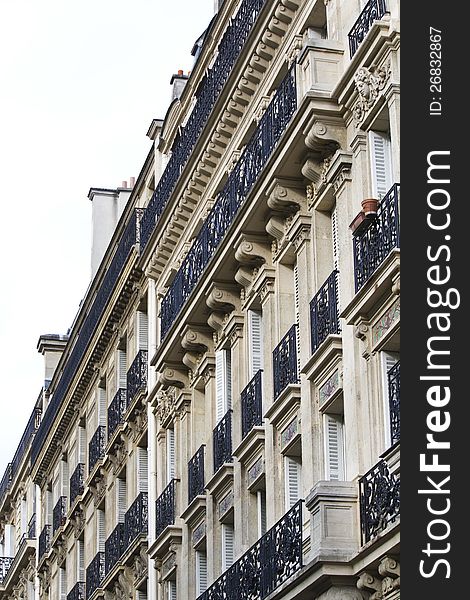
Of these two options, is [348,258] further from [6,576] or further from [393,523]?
[6,576]

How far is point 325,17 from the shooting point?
24656mm

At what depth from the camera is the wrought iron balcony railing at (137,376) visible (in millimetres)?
34938

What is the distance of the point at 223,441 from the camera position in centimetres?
2744

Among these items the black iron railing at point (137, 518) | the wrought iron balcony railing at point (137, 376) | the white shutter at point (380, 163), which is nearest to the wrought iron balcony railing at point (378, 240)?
the white shutter at point (380, 163)

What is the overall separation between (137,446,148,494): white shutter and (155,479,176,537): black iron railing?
2.84 meters

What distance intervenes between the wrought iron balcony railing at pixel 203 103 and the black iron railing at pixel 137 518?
201 inches

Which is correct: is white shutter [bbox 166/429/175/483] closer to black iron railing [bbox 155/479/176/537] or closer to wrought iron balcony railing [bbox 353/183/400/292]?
black iron railing [bbox 155/479/176/537]

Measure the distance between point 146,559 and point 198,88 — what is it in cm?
907

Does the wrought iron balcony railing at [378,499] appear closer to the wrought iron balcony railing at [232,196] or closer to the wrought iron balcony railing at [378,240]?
Result: the wrought iron balcony railing at [378,240]

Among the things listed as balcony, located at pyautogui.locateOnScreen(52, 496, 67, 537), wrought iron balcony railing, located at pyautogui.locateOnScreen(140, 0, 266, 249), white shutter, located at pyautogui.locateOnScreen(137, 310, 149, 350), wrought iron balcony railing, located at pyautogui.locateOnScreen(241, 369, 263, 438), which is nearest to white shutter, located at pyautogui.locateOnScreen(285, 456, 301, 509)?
wrought iron balcony railing, located at pyautogui.locateOnScreen(241, 369, 263, 438)

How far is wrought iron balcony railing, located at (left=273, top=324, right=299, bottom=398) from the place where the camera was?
24000mm

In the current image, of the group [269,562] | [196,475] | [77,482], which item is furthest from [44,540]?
[269,562]

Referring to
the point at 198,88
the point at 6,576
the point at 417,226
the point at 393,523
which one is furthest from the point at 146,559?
the point at 6,576

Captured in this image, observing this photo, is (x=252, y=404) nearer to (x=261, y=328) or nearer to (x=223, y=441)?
(x=261, y=328)
